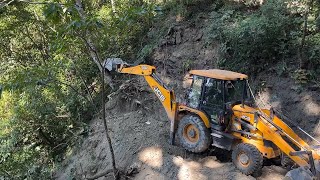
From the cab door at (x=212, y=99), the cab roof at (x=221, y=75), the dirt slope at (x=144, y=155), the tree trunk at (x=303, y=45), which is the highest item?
the tree trunk at (x=303, y=45)

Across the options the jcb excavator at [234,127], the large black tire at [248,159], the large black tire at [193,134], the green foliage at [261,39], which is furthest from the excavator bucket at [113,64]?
the large black tire at [248,159]

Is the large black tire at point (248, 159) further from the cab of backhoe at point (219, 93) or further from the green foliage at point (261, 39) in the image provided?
the green foliage at point (261, 39)

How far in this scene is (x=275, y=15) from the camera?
29.1ft

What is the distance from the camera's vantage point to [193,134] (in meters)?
7.16

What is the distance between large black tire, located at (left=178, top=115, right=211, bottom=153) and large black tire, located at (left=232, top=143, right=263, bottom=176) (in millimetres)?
706

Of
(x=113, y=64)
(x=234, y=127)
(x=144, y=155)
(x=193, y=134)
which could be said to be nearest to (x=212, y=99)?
(x=234, y=127)

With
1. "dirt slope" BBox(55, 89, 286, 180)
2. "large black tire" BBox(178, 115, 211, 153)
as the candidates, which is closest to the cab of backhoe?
"large black tire" BBox(178, 115, 211, 153)

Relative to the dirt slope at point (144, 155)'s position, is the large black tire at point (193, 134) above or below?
above

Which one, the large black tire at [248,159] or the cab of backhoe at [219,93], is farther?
the cab of backhoe at [219,93]

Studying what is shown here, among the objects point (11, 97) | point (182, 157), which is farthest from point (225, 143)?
point (11, 97)

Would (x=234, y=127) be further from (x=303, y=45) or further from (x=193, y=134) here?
(x=303, y=45)

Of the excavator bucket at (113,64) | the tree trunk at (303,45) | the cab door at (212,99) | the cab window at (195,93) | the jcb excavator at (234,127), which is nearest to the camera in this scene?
the jcb excavator at (234,127)

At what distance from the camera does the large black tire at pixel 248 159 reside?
19.9 ft

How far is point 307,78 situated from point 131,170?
4.94 m
